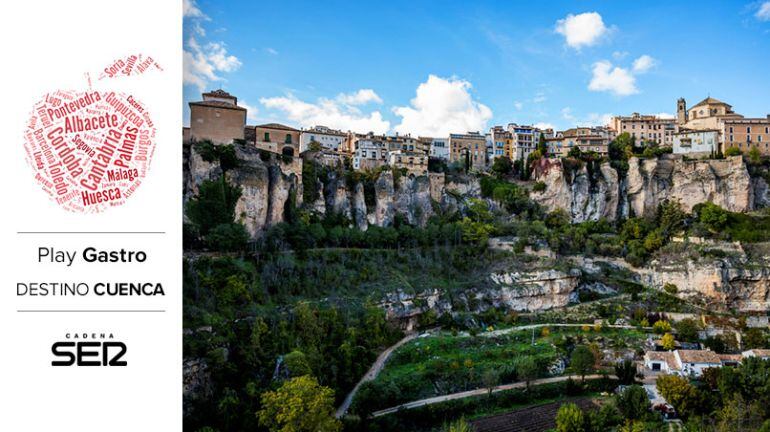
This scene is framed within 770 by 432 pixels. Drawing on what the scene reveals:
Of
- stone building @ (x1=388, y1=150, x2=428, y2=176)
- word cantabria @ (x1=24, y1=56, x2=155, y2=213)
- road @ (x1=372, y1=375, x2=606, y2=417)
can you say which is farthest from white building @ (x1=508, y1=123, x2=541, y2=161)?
word cantabria @ (x1=24, y1=56, x2=155, y2=213)

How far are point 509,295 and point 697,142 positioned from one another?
1742cm

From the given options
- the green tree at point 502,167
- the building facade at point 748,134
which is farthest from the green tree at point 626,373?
the building facade at point 748,134

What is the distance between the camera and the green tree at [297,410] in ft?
36.7

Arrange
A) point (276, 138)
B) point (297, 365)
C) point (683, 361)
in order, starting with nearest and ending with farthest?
1. point (297, 365)
2. point (683, 361)
3. point (276, 138)

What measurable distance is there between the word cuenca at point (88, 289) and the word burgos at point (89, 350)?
40 cm

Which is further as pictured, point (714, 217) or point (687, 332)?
point (714, 217)

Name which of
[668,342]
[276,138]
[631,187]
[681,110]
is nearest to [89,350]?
[668,342]

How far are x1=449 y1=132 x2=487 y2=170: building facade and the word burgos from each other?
31.6 metres

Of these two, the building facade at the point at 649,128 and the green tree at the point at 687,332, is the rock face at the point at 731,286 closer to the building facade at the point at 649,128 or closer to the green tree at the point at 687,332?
the green tree at the point at 687,332

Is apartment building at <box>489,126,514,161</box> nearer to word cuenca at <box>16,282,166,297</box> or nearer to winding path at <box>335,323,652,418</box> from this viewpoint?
winding path at <box>335,323,652,418</box>

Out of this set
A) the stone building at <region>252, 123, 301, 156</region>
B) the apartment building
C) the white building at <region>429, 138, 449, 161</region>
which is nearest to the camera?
the stone building at <region>252, 123, 301, 156</region>

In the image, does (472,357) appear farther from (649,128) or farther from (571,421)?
(649,128)

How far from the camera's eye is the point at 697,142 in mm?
31266

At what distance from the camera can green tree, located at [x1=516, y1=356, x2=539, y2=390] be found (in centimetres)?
1552
